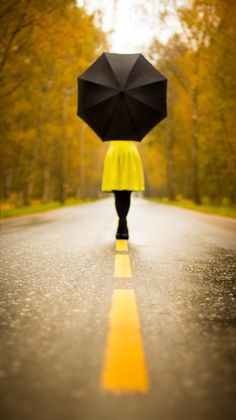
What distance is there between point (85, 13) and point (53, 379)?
1703 cm

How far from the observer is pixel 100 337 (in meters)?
2.22

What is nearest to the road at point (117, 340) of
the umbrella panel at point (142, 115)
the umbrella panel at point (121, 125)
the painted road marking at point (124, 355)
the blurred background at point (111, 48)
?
the painted road marking at point (124, 355)

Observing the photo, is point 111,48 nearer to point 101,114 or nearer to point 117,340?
point 101,114

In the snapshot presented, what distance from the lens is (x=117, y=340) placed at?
7.05ft

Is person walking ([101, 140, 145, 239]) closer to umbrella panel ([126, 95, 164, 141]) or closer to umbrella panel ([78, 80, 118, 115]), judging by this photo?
umbrella panel ([126, 95, 164, 141])

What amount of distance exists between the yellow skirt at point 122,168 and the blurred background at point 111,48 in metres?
8.21

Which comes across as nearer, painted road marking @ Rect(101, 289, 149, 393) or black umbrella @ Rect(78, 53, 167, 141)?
painted road marking @ Rect(101, 289, 149, 393)

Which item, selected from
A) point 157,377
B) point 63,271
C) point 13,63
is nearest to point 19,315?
point 157,377

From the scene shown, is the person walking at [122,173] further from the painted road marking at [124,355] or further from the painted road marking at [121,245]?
the painted road marking at [124,355]

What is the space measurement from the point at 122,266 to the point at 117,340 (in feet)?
7.18

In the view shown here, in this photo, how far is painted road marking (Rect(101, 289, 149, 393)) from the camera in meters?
1.65

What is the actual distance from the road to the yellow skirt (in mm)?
1854

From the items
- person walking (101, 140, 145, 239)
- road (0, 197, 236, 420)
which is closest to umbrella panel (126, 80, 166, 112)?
person walking (101, 140, 145, 239)

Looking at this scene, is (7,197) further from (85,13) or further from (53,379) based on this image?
(53,379)
